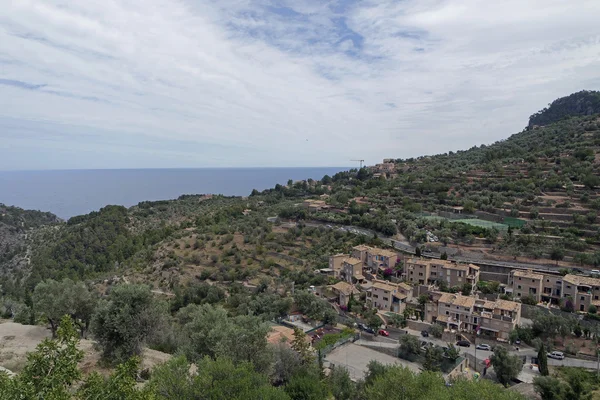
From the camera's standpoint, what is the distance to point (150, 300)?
13.2 meters

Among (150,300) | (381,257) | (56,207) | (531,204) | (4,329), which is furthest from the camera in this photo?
(56,207)

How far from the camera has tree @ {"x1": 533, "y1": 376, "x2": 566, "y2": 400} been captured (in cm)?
1484

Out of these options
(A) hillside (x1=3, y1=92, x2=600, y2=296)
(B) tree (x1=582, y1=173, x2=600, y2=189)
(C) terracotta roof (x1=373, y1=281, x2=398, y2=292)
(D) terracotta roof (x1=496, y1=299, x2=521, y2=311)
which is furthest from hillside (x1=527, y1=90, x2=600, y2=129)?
(C) terracotta roof (x1=373, y1=281, x2=398, y2=292)

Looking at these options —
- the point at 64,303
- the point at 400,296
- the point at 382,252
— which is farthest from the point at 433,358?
the point at 64,303

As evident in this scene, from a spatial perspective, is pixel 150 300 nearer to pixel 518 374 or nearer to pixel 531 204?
pixel 518 374

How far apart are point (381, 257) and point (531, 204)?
60.9 ft

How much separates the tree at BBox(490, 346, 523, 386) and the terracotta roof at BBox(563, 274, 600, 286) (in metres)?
8.95

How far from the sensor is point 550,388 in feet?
49.3

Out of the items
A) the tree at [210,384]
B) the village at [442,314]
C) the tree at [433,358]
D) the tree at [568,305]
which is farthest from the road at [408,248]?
the tree at [210,384]

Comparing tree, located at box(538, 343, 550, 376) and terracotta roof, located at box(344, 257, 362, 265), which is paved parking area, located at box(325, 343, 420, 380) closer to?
tree, located at box(538, 343, 550, 376)

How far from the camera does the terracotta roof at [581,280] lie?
22.6m

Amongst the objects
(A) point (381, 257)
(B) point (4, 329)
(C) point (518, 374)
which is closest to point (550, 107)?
(A) point (381, 257)

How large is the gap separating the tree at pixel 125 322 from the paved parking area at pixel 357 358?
32.8ft

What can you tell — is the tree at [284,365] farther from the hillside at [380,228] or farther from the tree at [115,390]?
the hillside at [380,228]
